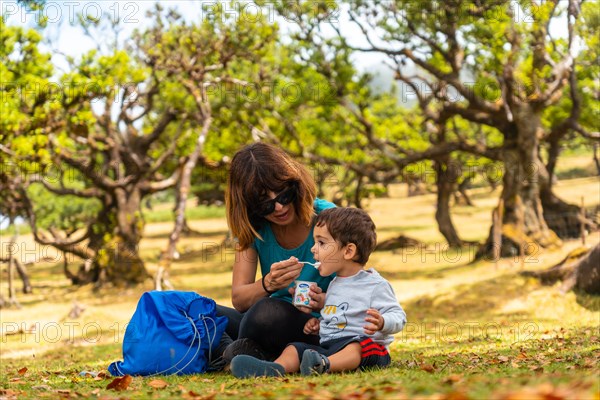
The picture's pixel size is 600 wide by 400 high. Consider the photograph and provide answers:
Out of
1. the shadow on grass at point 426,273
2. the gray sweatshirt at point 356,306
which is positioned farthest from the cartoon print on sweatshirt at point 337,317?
the shadow on grass at point 426,273

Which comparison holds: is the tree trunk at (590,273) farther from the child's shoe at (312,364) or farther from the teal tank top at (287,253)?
the child's shoe at (312,364)

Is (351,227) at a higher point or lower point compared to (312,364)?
higher

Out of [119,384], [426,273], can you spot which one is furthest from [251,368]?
[426,273]

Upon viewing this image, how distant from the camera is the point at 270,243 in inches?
247

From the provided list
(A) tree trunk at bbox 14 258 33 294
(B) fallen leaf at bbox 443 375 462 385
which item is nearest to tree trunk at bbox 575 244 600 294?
(B) fallen leaf at bbox 443 375 462 385

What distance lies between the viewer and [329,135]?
108 ft

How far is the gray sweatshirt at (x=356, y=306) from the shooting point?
5625 mm

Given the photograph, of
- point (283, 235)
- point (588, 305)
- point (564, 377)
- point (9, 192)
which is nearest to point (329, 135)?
point (9, 192)

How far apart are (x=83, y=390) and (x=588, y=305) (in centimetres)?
1027

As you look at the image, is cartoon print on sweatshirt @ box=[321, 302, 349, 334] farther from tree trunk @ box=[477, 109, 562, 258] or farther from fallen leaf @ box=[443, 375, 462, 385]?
tree trunk @ box=[477, 109, 562, 258]

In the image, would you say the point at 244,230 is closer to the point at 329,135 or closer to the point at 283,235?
the point at 283,235

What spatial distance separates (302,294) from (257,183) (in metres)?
0.89

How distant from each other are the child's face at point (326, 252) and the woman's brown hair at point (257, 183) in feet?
1.18

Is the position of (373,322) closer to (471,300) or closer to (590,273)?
(590,273)
